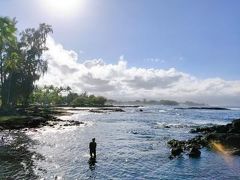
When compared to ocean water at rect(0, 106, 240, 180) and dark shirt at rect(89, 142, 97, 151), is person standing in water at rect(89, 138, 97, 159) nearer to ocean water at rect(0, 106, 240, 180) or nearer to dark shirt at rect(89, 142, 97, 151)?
dark shirt at rect(89, 142, 97, 151)

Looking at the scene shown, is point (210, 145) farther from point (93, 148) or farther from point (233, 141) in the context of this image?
point (93, 148)

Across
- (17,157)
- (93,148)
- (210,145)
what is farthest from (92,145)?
(210,145)

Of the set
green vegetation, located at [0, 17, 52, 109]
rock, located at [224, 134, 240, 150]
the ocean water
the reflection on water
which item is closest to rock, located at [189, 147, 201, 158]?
the ocean water

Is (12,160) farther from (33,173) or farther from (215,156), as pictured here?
(215,156)

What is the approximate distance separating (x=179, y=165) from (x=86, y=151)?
1239cm

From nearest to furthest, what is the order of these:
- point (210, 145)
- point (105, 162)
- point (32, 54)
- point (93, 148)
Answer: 1. point (105, 162)
2. point (93, 148)
3. point (210, 145)
4. point (32, 54)

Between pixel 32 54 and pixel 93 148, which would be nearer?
pixel 93 148

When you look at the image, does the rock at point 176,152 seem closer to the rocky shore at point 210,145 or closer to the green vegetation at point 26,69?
the rocky shore at point 210,145

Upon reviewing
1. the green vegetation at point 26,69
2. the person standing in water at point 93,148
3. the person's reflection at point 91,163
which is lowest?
the person's reflection at point 91,163

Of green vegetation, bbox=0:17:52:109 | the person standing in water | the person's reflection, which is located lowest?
the person's reflection

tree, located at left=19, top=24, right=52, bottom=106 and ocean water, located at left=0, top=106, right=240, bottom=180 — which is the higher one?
tree, located at left=19, top=24, right=52, bottom=106

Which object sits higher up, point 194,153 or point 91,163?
point 194,153

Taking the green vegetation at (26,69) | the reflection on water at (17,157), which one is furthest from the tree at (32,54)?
the reflection on water at (17,157)

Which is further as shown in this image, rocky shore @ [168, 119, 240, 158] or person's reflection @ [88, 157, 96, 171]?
rocky shore @ [168, 119, 240, 158]
